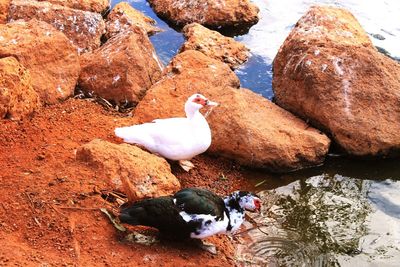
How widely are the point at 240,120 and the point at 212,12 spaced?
4.55 m

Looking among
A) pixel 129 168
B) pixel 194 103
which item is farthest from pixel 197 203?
pixel 194 103

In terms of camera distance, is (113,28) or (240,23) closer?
(113,28)

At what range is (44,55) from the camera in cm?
823

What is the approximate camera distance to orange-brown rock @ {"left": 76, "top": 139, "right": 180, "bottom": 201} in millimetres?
6039

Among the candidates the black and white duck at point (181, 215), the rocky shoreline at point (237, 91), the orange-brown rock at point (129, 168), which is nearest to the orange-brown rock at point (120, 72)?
the rocky shoreline at point (237, 91)

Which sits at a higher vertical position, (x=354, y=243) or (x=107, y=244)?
(x=107, y=244)

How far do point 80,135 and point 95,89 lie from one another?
1.32 m

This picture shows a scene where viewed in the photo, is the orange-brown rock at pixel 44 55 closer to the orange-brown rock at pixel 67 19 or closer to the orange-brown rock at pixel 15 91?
the orange-brown rock at pixel 15 91

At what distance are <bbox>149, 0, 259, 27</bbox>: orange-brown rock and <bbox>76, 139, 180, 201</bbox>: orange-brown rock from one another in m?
5.83

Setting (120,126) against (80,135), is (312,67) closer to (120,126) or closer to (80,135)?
(120,126)

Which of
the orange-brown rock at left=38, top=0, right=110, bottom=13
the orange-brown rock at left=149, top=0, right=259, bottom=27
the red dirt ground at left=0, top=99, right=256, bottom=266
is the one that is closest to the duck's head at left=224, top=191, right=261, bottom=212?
the red dirt ground at left=0, top=99, right=256, bottom=266

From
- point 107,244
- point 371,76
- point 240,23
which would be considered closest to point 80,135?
point 107,244

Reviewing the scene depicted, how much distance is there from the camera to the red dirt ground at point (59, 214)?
5117 millimetres

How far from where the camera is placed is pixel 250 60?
34.7ft
